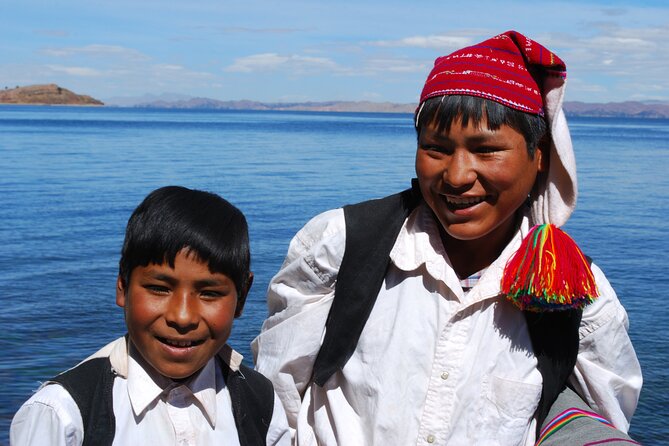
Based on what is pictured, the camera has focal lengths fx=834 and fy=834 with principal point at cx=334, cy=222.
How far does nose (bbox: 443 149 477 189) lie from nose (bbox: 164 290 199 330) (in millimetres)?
851

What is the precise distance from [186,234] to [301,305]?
57 centimetres

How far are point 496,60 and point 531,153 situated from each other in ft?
1.02

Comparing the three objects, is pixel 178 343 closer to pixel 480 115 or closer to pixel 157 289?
pixel 157 289

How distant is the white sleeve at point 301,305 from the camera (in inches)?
104

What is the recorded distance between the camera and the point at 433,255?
8.78 feet

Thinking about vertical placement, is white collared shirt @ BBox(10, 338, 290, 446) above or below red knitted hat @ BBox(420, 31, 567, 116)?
below

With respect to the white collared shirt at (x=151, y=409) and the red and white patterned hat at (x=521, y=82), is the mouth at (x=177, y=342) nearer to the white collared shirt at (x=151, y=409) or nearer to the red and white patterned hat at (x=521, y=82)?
the white collared shirt at (x=151, y=409)

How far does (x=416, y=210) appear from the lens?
281 centimetres

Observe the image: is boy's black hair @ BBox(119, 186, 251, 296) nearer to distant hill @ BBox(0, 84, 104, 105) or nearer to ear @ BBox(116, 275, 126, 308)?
ear @ BBox(116, 275, 126, 308)

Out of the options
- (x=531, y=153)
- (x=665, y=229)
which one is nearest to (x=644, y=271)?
(x=665, y=229)

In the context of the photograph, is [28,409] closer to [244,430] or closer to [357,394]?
[244,430]

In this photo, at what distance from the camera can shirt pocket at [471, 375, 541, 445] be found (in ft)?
8.51

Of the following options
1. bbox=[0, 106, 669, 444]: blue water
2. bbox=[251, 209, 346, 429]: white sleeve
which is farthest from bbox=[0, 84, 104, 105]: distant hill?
bbox=[251, 209, 346, 429]: white sleeve

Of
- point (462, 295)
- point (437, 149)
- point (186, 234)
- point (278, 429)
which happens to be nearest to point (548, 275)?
point (462, 295)
